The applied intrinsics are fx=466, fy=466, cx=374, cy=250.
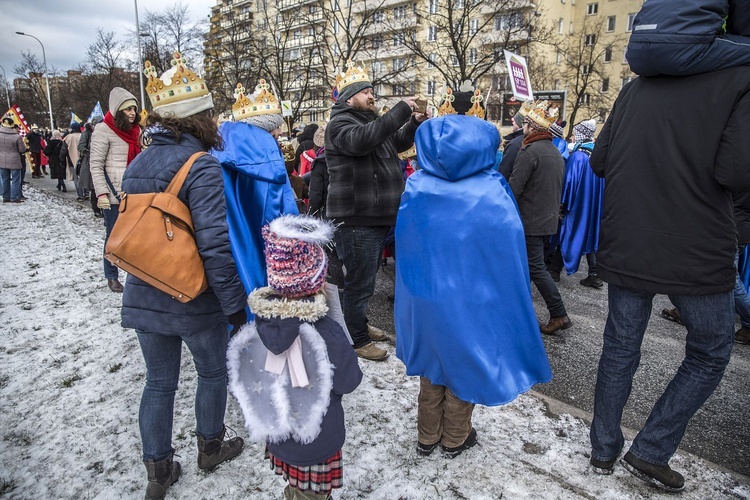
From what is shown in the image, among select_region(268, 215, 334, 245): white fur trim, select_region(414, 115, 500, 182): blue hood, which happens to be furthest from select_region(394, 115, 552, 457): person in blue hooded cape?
select_region(268, 215, 334, 245): white fur trim

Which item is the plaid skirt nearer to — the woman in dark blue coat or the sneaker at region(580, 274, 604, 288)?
the woman in dark blue coat

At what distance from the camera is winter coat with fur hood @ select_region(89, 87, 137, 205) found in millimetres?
4855

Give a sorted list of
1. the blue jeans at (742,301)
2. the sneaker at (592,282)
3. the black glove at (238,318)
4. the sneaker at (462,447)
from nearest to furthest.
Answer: the black glove at (238,318)
the sneaker at (462,447)
the blue jeans at (742,301)
the sneaker at (592,282)

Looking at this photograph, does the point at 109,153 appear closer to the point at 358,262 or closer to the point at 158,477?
the point at 358,262

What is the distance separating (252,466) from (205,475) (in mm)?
251

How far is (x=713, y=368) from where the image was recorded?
2.28 meters

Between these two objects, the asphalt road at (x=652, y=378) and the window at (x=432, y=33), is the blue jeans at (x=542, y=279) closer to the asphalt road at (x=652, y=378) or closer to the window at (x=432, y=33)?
the asphalt road at (x=652, y=378)

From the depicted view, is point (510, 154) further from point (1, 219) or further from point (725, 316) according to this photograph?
point (1, 219)

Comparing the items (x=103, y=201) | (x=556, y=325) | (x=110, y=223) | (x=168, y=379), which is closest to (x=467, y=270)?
(x=168, y=379)

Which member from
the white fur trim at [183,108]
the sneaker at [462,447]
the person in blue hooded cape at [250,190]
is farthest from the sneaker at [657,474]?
the white fur trim at [183,108]

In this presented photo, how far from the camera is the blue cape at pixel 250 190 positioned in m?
2.80

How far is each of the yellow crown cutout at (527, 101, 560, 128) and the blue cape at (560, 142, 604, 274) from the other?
1.41 m

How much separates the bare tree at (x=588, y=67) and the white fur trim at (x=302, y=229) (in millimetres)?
29111

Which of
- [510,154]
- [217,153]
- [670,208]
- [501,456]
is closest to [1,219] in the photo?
[217,153]
